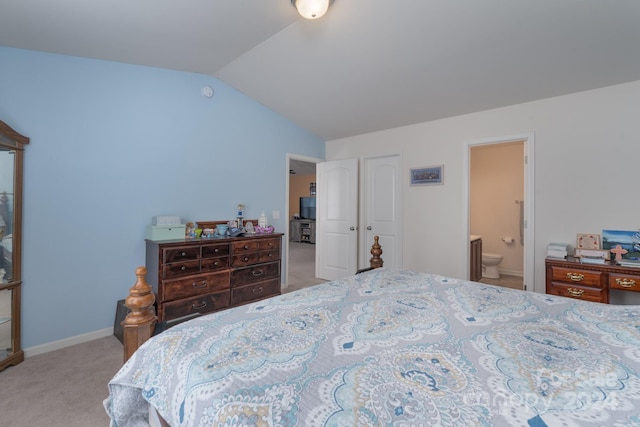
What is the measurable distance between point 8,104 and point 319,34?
258cm

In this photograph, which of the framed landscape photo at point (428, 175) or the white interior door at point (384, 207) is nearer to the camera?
the framed landscape photo at point (428, 175)

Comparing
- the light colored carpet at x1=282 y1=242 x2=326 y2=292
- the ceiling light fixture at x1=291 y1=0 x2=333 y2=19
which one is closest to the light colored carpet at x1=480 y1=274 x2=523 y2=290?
the light colored carpet at x1=282 y1=242 x2=326 y2=292

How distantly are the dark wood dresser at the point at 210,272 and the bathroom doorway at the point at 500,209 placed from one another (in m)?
3.45

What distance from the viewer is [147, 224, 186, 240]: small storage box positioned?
2.92 m

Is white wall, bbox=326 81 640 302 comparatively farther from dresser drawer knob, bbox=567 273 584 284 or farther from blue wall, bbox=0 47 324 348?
blue wall, bbox=0 47 324 348

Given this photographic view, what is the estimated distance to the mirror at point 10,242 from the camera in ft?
7.29

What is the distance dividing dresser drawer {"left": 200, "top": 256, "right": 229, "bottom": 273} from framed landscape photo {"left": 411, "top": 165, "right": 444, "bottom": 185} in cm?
265

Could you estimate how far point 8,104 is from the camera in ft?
7.63

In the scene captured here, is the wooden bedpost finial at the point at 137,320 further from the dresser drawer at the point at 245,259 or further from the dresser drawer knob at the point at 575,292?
the dresser drawer knob at the point at 575,292

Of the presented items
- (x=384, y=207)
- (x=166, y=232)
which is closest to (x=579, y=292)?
(x=384, y=207)

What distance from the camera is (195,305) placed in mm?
2924

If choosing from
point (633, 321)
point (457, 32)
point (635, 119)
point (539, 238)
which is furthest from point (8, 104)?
point (635, 119)

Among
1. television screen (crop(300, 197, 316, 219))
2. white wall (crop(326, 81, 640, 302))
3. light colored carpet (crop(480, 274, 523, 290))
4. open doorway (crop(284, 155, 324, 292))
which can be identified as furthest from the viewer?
television screen (crop(300, 197, 316, 219))

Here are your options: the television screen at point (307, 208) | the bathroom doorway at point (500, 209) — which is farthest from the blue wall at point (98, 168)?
the television screen at point (307, 208)
